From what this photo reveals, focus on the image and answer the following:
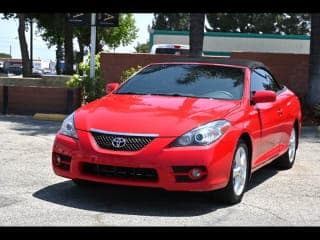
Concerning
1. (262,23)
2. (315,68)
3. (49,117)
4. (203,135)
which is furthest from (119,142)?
(262,23)

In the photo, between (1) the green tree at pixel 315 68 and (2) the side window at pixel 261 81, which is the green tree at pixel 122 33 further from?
(2) the side window at pixel 261 81

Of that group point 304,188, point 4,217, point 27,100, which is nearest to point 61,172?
point 4,217

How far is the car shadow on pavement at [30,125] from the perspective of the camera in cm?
1127

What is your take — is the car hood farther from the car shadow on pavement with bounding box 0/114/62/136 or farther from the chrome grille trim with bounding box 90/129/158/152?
the car shadow on pavement with bounding box 0/114/62/136

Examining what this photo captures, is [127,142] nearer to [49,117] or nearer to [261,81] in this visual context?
[261,81]

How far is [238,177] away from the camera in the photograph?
6188mm

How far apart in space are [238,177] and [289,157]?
2.40m

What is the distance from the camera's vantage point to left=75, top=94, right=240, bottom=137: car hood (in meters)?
5.75

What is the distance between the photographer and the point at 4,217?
524cm

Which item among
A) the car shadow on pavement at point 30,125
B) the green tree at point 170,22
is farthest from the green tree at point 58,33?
the green tree at point 170,22
